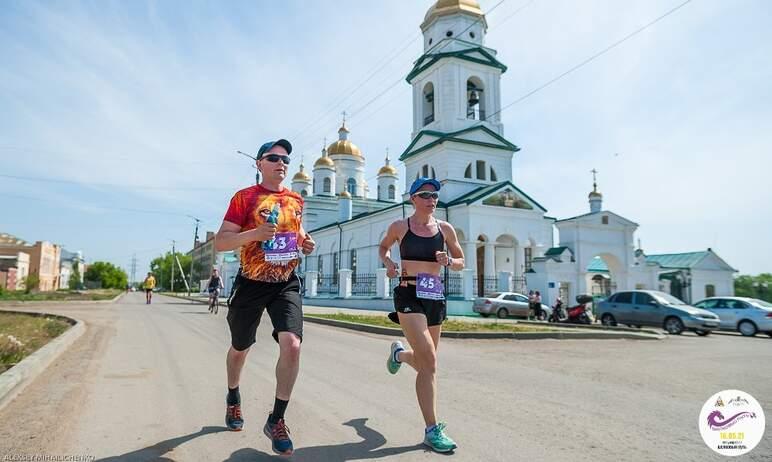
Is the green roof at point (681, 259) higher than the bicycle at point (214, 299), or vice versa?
A: the green roof at point (681, 259)

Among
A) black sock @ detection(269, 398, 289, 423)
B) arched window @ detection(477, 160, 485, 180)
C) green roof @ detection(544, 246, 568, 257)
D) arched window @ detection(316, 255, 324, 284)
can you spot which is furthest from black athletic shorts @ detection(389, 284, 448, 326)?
arched window @ detection(316, 255, 324, 284)

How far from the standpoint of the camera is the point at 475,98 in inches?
1227

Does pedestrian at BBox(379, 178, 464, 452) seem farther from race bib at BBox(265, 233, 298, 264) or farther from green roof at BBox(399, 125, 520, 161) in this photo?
green roof at BBox(399, 125, 520, 161)

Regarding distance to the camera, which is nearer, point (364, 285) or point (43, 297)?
point (364, 285)

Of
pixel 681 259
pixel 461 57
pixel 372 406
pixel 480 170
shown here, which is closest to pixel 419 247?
pixel 372 406

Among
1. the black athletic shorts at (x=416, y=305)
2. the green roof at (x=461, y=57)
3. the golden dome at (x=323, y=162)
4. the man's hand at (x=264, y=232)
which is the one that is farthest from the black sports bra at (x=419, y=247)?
the golden dome at (x=323, y=162)

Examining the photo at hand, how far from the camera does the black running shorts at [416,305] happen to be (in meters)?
3.67

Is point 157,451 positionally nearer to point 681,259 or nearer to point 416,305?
point 416,305

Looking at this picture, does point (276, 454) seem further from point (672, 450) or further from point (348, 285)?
point (348, 285)

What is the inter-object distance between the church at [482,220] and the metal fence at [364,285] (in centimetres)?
6

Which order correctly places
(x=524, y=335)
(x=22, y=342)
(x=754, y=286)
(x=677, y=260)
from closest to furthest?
1. (x=22, y=342)
2. (x=524, y=335)
3. (x=677, y=260)
4. (x=754, y=286)

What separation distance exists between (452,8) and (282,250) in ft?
98.8

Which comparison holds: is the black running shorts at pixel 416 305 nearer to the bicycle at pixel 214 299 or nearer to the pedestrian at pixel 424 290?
the pedestrian at pixel 424 290

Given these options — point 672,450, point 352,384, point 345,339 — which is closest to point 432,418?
point 672,450
